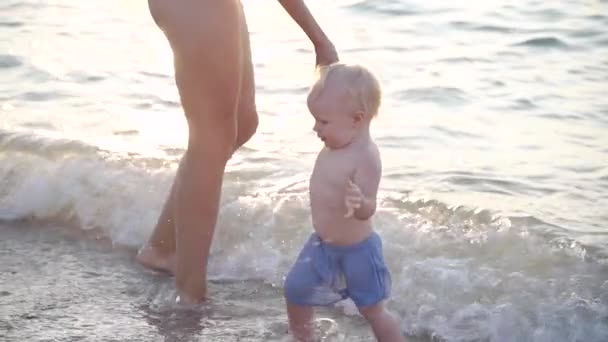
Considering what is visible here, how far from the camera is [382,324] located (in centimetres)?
383

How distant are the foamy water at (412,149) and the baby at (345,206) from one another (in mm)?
609

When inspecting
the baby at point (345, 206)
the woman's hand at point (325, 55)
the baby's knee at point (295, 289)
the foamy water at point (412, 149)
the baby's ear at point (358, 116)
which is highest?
the woman's hand at point (325, 55)

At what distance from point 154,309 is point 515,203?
201 centimetres

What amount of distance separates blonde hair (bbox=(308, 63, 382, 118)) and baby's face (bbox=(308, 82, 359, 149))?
0.02 metres

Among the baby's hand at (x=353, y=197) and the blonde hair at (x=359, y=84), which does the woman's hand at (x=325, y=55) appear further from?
the baby's hand at (x=353, y=197)

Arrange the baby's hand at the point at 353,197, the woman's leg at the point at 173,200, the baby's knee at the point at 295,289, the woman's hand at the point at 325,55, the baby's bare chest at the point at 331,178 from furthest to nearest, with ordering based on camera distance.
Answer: the woman's leg at the point at 173,200
the woman's hand at the point at 325,55
the baby's knee at the point at 295,289
the baby's bare chest at the point at 331,178
the baby's hand at the point at 353,197

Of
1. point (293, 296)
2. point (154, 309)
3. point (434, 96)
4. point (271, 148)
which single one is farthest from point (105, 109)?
point (293, 296)

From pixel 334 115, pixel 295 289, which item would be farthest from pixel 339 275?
pixel 334 115

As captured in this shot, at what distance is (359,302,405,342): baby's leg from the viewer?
12.5ft

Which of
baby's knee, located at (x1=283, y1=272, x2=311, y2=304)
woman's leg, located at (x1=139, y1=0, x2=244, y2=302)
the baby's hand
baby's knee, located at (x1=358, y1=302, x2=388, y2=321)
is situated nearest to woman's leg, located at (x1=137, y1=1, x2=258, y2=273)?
woman's leg, located at (x1=139, y1=0, x2=244, y2=302)

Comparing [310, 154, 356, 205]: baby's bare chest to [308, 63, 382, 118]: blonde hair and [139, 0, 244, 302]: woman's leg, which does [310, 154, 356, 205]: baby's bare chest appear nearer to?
[308, 63, 382, 118]: blonde hair

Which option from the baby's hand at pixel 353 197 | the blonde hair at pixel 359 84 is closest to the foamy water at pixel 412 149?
the baby's hand at pixel 353 197

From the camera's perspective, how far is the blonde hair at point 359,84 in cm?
367

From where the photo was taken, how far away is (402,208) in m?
5.41
